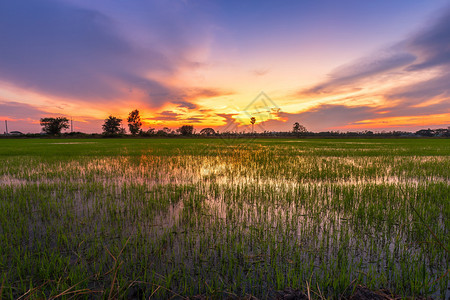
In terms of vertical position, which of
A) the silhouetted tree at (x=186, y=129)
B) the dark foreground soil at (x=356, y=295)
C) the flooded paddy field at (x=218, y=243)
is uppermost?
the silhouetted tree at (x=186, y=129)

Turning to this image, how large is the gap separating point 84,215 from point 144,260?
258 cm

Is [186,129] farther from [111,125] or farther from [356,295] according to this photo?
[356,295]

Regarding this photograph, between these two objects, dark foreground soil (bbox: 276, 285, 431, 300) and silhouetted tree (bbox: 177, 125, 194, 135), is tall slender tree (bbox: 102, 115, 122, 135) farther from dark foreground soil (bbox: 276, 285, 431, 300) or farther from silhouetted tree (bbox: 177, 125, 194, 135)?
dark foreground soil (bbox: 276, 285, 431, 300)

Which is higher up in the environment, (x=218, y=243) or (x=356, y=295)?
(x=356, y=295)

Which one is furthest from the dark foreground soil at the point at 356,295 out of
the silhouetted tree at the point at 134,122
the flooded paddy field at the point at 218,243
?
the silhouetted tree at the point at 134,122

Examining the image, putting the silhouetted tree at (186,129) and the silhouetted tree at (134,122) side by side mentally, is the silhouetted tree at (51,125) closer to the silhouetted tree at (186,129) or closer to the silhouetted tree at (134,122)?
the silhouetted tree at (134,122)

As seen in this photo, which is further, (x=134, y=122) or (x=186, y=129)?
(x=186, y=129)

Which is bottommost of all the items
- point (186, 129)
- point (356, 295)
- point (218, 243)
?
point (218, 243)

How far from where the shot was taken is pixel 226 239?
346cm

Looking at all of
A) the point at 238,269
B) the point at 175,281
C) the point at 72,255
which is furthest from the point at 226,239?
the point at 72,255

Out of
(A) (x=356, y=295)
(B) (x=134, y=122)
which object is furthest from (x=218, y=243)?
(B) (x=134, y=122)

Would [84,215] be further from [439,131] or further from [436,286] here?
[439,131]

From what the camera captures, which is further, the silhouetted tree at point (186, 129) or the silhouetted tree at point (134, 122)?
the silhouetted tree at point (186, 129)

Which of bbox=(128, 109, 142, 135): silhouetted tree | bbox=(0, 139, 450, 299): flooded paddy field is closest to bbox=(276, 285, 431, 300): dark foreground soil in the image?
bbox=(0, 139, 450, 299): flooded paddy field
